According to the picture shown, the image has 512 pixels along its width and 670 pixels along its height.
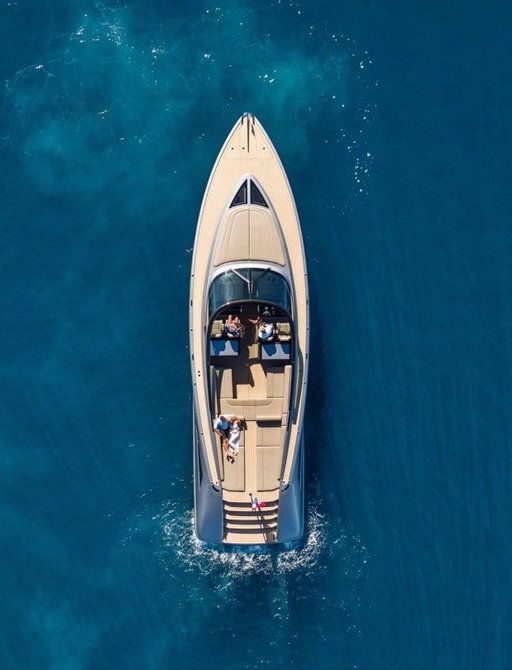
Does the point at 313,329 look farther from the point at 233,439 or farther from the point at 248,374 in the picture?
the point at 233,439

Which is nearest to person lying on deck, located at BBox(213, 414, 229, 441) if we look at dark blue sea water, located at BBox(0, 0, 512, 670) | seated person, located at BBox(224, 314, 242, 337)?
seated person, located at BBox(224, 314, 242, 337)

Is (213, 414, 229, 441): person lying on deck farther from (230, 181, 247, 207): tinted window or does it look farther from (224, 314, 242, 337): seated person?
(230, 181, 247, 207): tinted window

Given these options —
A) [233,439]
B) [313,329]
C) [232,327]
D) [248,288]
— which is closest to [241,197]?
[248,288]

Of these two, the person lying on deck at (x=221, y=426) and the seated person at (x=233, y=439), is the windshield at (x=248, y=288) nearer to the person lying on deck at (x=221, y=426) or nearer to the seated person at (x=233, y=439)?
the person lying on deck at (x=221, y=426)

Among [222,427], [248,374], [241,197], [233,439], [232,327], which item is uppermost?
[241,197]

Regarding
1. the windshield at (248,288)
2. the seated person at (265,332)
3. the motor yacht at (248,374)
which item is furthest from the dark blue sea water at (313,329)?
the seated person at (265,332)

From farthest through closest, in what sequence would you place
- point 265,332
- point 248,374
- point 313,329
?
point 313,329
point 248,374
point 265,332

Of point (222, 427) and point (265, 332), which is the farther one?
point (222, 427)
